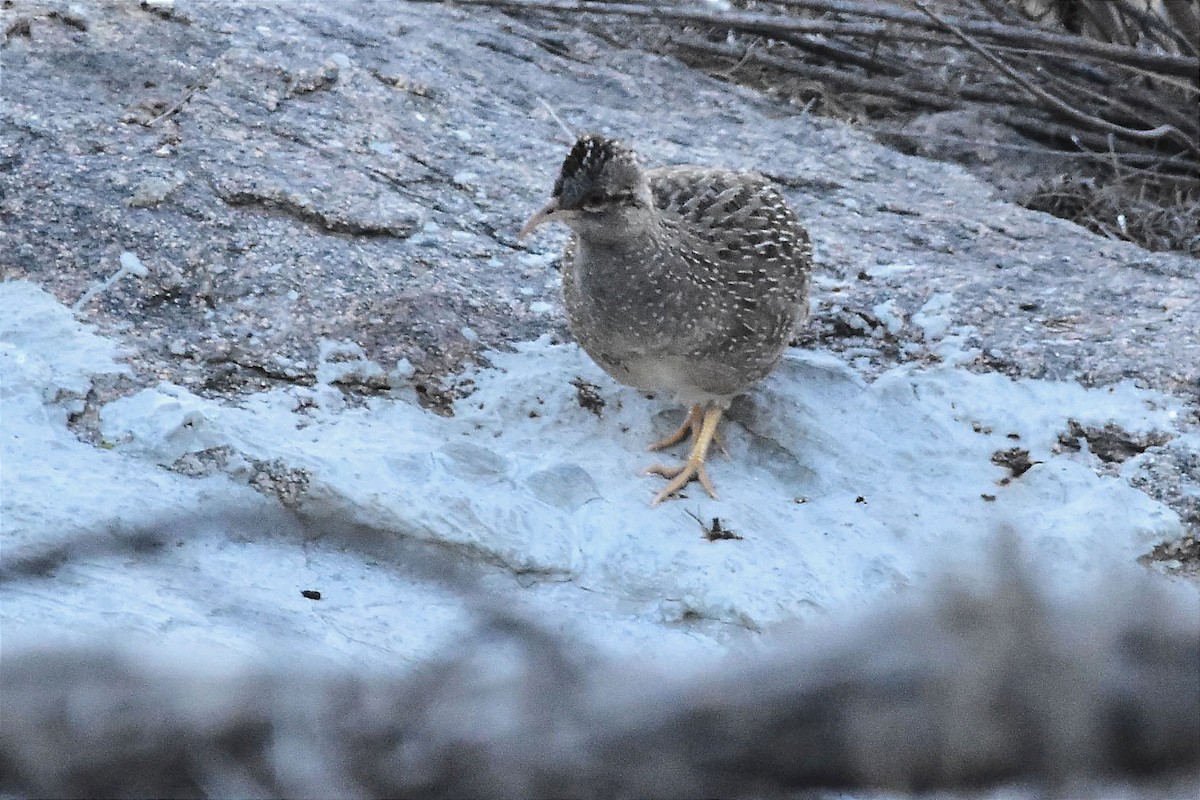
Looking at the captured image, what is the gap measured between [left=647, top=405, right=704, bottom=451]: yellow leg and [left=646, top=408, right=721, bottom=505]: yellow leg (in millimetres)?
106

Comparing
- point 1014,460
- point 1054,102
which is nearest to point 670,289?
point 1014,460

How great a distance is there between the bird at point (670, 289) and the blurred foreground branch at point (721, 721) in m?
2.92

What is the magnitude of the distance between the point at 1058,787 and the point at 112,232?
12.4ft

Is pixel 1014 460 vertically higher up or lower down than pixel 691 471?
higher up

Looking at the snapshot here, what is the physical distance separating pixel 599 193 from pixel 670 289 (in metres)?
0.35

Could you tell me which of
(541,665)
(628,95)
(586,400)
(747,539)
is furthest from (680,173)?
(541,665)

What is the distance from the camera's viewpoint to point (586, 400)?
385cm

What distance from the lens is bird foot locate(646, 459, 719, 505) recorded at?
3.51 m

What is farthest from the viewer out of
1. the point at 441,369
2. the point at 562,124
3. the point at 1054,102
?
the point at 1054,102

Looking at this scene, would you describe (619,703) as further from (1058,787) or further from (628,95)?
(628,95)

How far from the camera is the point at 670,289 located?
3633mm

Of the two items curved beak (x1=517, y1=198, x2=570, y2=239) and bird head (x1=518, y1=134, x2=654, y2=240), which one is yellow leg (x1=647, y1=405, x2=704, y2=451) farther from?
curved beak (x1=517, y1=198, x2=570, y2=239)

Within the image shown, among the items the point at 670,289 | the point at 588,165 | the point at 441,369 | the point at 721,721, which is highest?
the point at 721,721

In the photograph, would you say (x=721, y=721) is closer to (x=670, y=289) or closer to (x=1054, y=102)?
(x=670, y=289)
